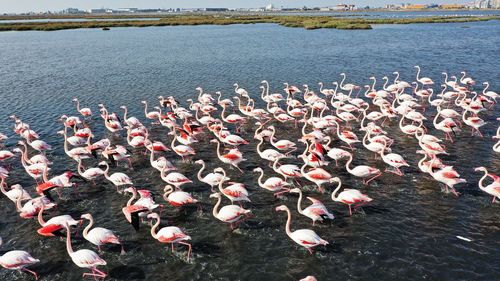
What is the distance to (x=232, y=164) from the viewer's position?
1812 centimetres

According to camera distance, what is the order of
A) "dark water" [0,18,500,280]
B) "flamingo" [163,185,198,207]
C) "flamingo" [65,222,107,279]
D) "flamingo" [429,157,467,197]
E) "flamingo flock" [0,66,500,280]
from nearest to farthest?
"flamingo" [65,222,107,279], "dark water" [0,18,500,280], "flamingo flock" [0,66,500,280], "flamingo" [163,185,198,207], "flamingo" [429,157,467,197]

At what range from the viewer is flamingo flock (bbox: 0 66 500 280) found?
12.9 meters

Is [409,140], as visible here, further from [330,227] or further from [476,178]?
[330,227]

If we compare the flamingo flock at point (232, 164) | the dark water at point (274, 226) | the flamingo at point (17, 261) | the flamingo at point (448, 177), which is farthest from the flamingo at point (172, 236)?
the flamingo at point (448, 177)

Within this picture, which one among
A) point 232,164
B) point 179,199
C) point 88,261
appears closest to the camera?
point 88,261

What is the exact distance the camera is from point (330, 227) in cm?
1339

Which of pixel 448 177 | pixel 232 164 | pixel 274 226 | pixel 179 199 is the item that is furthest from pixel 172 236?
pixel 448 177

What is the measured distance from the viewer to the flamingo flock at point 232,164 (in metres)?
12.9

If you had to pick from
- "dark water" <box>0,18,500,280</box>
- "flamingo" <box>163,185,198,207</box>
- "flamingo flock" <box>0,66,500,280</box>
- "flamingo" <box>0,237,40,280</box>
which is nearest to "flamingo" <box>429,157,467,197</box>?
"flamingo flock" <box>0,66,500,280</box>

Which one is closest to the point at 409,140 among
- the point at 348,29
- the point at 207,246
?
the point at 207,246

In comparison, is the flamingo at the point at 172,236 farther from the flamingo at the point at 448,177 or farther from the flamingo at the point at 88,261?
the flamingo at the point at 448,177

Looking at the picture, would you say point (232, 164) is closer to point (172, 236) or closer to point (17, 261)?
point (172, 236)

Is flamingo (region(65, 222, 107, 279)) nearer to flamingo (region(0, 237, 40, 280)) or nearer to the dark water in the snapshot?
the dark water

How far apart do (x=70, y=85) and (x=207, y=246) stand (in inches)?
1209
